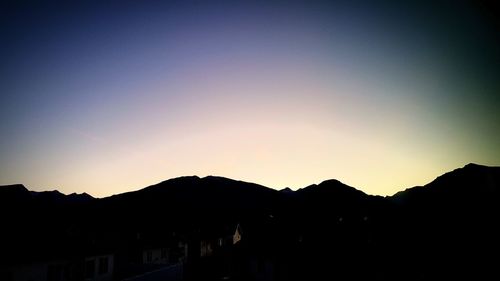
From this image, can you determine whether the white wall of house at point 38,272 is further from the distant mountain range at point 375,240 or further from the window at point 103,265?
the window at point 103,265

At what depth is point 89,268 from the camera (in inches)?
1015

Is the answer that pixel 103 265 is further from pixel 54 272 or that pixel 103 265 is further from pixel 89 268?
pixel 54 272

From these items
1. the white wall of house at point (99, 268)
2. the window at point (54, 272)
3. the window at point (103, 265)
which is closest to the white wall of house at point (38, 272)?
the window at point (54, 272)

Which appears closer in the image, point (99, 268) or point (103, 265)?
point (99, 268)

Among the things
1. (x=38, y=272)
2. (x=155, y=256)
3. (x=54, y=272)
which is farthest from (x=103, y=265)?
(x=155, y=256)

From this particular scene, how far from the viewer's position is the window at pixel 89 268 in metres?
25.3

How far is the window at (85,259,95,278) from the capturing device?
83.1 ft

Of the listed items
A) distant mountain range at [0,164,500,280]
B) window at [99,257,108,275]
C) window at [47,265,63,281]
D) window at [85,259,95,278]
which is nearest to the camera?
distant mountain range at [0,164,500,280]

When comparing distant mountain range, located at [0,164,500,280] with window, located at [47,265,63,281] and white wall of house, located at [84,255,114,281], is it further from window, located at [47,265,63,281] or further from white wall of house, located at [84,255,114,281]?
white wall of house, located at [84,255,114,281]

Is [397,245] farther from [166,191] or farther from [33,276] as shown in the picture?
[166,191]

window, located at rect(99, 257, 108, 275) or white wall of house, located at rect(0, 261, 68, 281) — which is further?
window, located at rect(99, 257, 108, 275)

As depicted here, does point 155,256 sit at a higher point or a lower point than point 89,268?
lower

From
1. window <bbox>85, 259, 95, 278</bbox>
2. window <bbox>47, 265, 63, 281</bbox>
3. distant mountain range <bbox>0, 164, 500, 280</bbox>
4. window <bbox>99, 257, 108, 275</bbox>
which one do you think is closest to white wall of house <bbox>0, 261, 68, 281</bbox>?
window <bbox>47, 265, 63, 281</bbox>

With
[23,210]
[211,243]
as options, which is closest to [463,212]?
[23,210]
